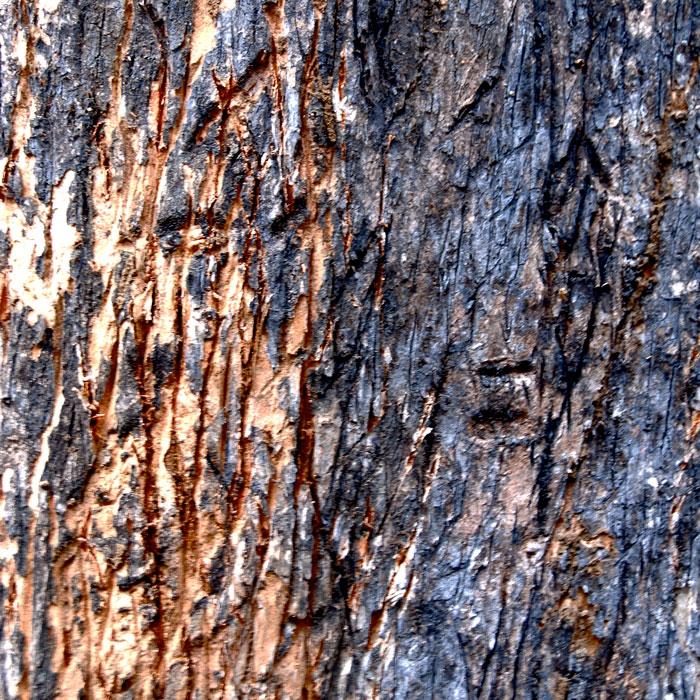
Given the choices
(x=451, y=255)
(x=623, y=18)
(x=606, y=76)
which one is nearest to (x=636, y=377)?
(x=451, y=255)

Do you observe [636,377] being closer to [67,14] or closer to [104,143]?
[104,143]

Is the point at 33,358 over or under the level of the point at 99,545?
over

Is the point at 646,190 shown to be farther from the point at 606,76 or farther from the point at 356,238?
the point at 356,238

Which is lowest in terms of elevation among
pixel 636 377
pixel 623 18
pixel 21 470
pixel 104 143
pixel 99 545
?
pixel 99 545

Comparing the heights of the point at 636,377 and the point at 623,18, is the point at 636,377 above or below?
below

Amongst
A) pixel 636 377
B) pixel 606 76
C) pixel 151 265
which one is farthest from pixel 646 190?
pixel 151 265

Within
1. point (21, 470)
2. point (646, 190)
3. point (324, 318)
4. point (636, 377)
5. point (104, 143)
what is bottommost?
point (21, 470)
